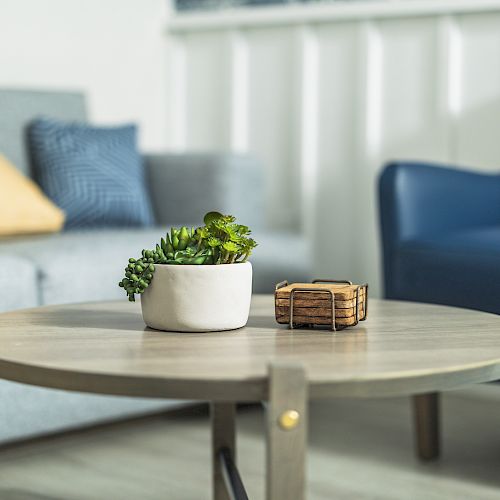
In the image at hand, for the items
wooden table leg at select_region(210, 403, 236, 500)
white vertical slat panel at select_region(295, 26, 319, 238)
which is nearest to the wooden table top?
wooden table leg at select_region(210, 403, 236, 500)

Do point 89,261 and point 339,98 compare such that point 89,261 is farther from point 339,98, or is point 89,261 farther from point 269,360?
point 339,98

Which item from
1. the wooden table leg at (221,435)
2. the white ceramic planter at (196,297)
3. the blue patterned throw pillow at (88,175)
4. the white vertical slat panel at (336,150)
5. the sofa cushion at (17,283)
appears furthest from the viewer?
the white vertical slat panel at (336,150)

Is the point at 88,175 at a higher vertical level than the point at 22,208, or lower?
higher

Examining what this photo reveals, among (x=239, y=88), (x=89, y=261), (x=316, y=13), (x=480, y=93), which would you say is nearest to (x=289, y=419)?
(x=89, y=261)

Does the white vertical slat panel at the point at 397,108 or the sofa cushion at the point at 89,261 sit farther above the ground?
the white vertical slat panel at the point at 397,108

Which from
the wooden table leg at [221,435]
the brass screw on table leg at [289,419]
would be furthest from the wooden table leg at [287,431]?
the wooden table leg at [221,435]

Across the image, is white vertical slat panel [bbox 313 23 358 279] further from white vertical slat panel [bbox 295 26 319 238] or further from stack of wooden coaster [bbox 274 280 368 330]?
stack of wooden coaster [bbox 274 280 368 330]

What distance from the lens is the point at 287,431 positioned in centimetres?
95

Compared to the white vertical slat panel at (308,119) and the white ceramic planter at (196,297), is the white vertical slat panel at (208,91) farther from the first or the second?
the white ceramic planter at (196,297)

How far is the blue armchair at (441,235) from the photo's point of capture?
2.01 meters

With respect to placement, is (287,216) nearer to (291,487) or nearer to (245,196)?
(245,196)

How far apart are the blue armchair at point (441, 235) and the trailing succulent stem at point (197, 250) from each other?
0.84 m

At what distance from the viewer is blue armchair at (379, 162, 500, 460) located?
200cm

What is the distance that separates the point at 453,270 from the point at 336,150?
3.66 feet
